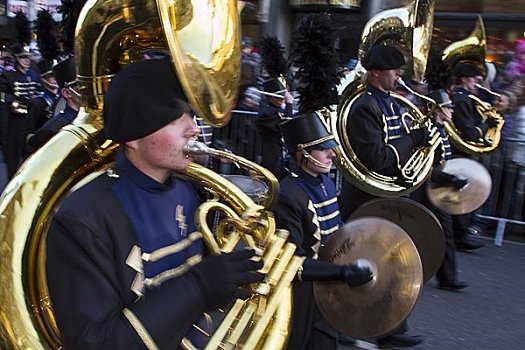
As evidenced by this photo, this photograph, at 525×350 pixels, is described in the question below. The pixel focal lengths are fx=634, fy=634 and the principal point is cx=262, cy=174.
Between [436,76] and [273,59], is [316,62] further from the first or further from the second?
[273,59]

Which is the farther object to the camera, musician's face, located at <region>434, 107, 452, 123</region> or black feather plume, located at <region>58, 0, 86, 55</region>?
musician's face, located at <region>434, 107, 452, 123</region>

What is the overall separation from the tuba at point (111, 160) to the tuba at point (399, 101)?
7.11ft

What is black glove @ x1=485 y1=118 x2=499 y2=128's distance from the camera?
6.37m

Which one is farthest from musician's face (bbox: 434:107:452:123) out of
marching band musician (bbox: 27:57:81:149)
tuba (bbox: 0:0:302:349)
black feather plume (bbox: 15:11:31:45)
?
black feather plume (bbox: 15:11:31:45)

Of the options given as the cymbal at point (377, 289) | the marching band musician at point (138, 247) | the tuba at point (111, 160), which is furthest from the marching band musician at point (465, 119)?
the marching band musician at point (138, 247)

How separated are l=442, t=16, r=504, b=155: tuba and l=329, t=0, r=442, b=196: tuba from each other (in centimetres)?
144

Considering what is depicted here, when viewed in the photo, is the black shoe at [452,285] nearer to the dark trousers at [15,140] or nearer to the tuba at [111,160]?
the tuba at [111,160]

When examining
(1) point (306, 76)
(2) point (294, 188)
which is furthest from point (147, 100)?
(1) point (306, 76)

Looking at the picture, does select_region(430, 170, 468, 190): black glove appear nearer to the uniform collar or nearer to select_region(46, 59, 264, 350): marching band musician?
the uniform collar

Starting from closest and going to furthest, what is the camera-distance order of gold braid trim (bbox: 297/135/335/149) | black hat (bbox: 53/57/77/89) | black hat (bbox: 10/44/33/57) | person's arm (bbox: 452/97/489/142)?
gold braid trim (bbox: 297/135/335/149) → black hat (bbox: 53/57/77/89) → person's arm (bbox: 452/97/489/142) → black hat (bbox: 10/44/33/57)

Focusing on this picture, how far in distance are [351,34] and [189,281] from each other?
10.9m

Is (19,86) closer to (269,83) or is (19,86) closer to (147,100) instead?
(269,83)

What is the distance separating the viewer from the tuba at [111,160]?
5.21 ft

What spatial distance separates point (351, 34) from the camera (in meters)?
11.9
